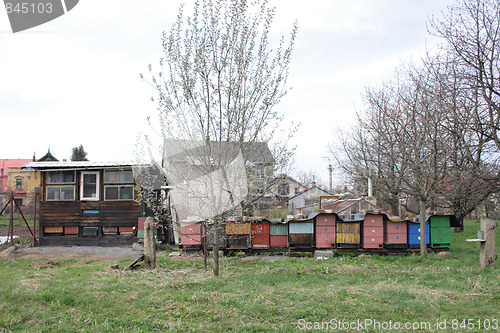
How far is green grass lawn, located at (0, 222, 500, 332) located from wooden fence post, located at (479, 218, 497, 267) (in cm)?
35

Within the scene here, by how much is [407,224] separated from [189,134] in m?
9.69

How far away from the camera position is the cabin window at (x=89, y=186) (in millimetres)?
18219

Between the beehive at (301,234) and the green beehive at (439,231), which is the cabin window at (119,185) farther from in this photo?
the green beehive at (439,231)

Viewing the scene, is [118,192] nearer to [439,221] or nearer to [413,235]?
[413,235]

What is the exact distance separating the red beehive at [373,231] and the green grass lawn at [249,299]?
11.1 feet

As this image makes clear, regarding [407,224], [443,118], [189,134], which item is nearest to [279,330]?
[189,134]

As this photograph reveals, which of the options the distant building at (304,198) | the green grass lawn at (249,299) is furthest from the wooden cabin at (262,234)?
the distant building at (304,198)

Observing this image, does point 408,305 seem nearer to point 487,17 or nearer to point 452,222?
point 452,222

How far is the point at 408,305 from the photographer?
687 centimetres

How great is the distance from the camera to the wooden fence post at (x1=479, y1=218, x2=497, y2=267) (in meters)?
10.4

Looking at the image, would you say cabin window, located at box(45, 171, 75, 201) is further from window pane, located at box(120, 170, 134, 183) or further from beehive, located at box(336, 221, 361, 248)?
beehive, located at box(336, 221, 361, 248)

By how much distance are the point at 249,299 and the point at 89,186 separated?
43.9 feet

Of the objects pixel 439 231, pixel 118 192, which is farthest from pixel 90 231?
pixel 439 231

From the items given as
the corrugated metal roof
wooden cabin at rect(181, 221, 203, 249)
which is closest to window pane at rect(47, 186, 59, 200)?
the corrugated metal roof
